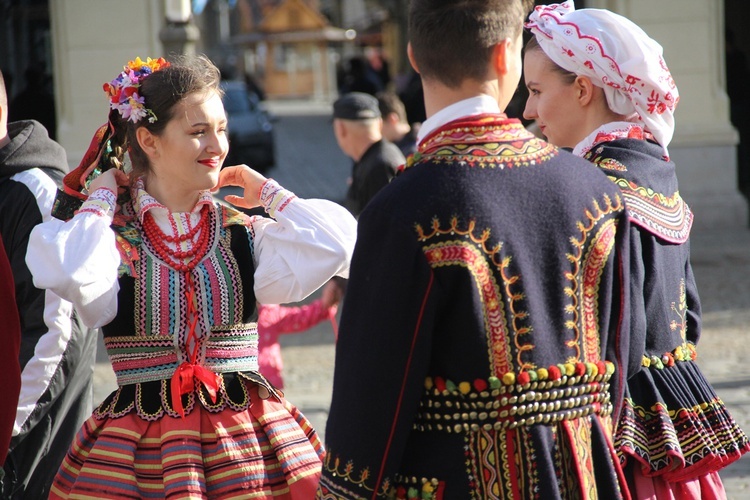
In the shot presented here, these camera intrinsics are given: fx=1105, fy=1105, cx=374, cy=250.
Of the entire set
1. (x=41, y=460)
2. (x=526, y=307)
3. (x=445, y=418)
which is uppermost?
(x=526, y=307)

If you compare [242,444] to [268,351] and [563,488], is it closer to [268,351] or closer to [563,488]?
[563,488]

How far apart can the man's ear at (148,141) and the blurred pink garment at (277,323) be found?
1593mm

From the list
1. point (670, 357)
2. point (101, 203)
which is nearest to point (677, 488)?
point (670, 357)

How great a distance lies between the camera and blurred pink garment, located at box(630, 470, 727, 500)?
8.54ft

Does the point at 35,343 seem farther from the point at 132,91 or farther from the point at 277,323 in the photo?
the point at 277,323

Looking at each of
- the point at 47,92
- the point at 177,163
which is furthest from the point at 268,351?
the point at 47,92

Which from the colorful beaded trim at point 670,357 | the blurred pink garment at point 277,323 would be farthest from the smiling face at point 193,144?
the blurred pink garment at point 277,323

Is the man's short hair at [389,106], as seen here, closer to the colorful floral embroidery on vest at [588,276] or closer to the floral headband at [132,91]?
the floral headband at [132,91]

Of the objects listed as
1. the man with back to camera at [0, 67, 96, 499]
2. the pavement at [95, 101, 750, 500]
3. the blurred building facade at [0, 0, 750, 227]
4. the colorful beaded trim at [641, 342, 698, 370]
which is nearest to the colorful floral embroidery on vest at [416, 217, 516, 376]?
the colorful beaded trim at [641, 342, 698, 370]

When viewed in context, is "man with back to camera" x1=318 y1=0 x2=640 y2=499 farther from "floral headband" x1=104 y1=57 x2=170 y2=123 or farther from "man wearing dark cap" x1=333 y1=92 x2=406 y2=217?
"man wearing dark cap" x1=333 y1=92 x2=406 y2=217

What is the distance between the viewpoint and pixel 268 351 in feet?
16.6

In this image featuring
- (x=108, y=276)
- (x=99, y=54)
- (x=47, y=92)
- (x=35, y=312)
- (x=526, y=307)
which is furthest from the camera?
(x=47, y=92)

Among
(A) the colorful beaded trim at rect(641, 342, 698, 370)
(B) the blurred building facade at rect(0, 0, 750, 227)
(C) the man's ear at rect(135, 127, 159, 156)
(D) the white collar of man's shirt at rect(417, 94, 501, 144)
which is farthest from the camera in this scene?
(B) the blurred building facade at rect(0, 0, 750, 227)

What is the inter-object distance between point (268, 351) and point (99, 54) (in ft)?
23.4
